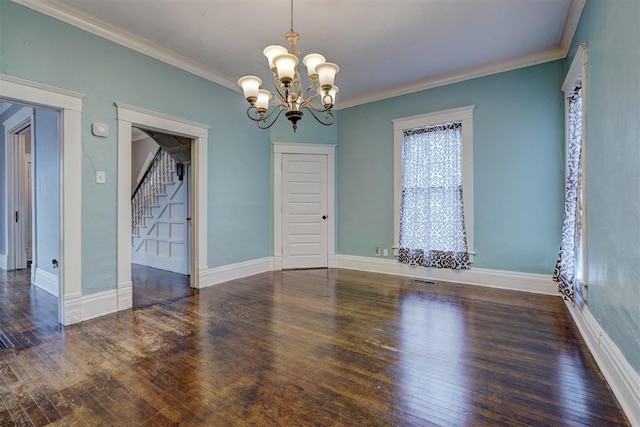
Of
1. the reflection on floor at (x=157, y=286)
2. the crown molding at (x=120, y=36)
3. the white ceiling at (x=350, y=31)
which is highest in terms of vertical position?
the white ceiling at (x=350, y=31)

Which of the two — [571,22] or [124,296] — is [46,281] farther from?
[571,22]

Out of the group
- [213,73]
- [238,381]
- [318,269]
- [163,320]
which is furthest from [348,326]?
[213,73]

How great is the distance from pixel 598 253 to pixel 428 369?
1.57 metres

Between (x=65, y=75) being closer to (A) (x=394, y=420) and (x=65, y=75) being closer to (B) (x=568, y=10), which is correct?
(A) (x=394, y=420)

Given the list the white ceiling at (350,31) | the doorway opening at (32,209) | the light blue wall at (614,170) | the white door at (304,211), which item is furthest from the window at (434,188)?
the doorway opening at (32,209)

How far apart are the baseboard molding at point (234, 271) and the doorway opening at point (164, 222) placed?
0.25 m

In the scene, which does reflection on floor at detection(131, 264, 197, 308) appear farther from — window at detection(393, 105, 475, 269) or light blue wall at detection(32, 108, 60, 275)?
window at detection(393, 105, 475, 269)

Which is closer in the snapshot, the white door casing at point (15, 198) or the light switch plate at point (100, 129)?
the light switch plate at point (100, 129)

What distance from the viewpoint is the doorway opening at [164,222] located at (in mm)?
4477

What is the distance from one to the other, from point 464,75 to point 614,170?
2.93m

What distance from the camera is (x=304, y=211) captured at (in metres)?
5.47

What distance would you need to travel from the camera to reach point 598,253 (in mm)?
2264

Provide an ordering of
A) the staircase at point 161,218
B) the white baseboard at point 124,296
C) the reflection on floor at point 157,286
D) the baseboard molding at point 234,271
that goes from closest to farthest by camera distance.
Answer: the white baseboard at point 124,296 → the reflection on floor at point 157,286 → the baseboard molding at point 234,271 → the staircase at point 161,218

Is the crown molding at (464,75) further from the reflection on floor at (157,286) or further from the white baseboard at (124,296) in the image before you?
the white baseboard at (124,296)
